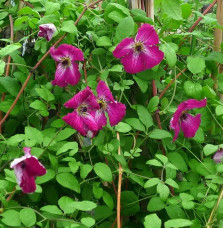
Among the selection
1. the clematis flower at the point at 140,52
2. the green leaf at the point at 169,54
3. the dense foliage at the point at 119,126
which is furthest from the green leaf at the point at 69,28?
the green leaf at the point at 169,54

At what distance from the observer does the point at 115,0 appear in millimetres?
1202

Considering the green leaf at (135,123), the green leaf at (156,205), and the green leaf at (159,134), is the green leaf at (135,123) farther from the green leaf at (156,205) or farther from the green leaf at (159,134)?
the green leaf at (156,205)

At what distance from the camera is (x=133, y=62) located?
1063 millimetres

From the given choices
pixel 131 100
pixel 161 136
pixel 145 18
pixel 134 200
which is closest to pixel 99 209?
pixel 134 200

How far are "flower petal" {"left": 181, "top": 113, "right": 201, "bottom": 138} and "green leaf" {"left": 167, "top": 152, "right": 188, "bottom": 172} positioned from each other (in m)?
0.05

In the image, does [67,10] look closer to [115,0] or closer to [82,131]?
[115,0]

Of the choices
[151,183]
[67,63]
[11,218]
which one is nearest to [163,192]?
[151,183]

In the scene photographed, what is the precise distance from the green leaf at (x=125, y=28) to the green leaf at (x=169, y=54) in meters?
0.08

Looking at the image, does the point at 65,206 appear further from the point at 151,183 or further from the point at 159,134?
the point at 159,134

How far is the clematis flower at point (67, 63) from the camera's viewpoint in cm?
104

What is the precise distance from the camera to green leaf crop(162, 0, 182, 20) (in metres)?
1.10

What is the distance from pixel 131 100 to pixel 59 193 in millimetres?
297

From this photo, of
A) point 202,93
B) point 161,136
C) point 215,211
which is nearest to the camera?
point 215,211

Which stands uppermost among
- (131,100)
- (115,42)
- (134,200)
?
(115,42)
